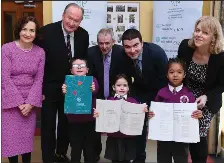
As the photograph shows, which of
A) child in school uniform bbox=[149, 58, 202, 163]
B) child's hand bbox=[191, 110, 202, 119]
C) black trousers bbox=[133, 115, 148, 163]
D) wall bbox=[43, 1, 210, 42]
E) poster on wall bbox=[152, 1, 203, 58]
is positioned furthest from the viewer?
wall bbox=[43, 1, 210, 42]

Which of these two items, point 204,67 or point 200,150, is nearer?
point 204,67

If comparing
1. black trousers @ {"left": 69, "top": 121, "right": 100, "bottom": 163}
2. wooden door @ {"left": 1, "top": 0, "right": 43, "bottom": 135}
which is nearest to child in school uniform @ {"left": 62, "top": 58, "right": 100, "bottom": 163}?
black trousers @ {"left": 69, "top": 121, "right": 100, "bottom": 163}

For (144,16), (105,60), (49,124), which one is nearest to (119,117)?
(105,60)

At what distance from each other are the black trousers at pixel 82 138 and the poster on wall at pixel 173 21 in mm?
1839

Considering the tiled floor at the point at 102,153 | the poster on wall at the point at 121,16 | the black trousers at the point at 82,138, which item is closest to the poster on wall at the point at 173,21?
the poster on wall at the point at 121,16

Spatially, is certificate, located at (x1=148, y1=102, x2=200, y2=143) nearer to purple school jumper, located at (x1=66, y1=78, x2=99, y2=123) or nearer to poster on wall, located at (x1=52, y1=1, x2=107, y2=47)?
purple school jumper, located at (x1=66, y1=78, x2=99, y2=123)

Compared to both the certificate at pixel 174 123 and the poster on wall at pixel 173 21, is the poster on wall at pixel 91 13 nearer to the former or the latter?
the poster on wall at pixel 173 21

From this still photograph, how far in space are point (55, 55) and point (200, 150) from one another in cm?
156

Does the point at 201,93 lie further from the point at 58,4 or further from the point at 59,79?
the point at 58,4

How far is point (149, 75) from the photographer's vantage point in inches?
114

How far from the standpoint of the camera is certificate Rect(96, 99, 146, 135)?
2555mm

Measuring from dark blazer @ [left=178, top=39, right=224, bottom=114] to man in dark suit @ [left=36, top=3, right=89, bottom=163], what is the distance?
3.27ft

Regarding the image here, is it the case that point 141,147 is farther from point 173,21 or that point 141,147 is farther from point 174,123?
point 173,21

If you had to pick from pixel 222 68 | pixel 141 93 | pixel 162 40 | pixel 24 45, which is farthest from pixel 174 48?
pixel 24 45
